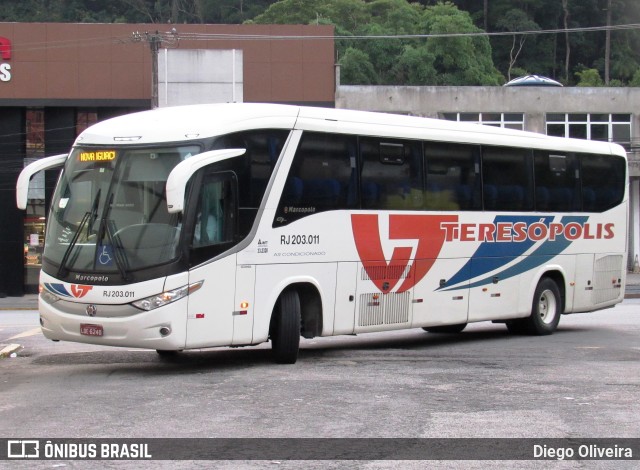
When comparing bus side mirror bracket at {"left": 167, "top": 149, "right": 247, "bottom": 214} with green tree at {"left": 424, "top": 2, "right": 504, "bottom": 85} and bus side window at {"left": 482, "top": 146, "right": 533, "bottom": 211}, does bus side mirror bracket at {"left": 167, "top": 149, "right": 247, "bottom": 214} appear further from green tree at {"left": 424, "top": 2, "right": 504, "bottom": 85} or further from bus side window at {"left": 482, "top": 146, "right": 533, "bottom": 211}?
green tree at {"left": 424, "top": 2, "right": 504, "bottom": 85}

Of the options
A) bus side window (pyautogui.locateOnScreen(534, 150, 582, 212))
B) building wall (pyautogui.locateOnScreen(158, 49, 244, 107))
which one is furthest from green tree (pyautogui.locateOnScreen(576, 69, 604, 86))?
bus side window (pyautogui.locateOnScreen(534, 150, 582, 212))

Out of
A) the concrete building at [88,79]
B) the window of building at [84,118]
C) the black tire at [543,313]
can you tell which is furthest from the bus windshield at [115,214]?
the window of building at [84,118]

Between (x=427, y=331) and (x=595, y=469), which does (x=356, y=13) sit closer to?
(x=427, y=331)

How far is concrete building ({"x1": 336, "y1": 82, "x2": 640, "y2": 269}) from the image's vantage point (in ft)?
153

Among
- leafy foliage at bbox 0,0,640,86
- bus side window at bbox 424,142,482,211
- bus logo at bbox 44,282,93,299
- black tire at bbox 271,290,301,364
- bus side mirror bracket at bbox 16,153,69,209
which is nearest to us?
bus logo at bbox 44,282,93,299

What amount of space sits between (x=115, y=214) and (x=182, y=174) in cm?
125

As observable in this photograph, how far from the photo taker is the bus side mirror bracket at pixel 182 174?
11.3 meters

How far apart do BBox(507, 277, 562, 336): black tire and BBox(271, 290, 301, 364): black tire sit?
6238 mm

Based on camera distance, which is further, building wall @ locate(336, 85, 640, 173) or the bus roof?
building wall @ locate(336, 85, 640, 173)

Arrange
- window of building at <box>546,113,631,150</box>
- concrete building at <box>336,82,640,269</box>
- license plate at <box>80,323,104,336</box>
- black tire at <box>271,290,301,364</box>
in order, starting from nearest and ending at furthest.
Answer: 1. license plate at <box>80,323,104,336</box>
2. black tire at <box>271,290,301,364</box>
3. concrete building at <box>336,82,640,269</box>
4. window of building at <box>546,113,631,150</box>

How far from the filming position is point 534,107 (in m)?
48.1

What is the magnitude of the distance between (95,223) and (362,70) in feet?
199

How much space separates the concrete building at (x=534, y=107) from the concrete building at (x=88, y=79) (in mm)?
5570

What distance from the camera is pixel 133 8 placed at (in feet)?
274
